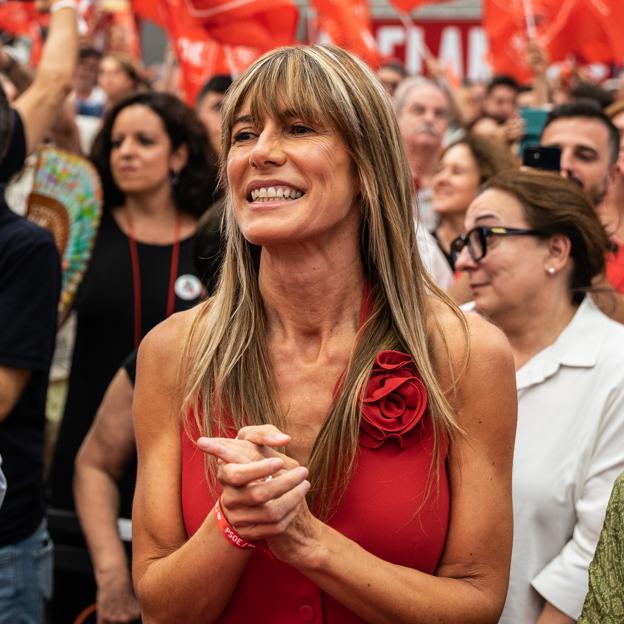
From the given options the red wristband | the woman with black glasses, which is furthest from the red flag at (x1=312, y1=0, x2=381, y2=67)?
the red wristband

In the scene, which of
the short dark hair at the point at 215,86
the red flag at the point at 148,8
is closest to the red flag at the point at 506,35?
the red flag at the point at 148,8

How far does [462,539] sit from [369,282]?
58 centimetres

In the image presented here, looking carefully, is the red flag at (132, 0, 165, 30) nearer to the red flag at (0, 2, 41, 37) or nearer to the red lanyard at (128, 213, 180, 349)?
the red flag at (0, 2, 41, 37)

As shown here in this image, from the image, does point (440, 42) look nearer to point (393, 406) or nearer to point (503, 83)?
point (503, 83)

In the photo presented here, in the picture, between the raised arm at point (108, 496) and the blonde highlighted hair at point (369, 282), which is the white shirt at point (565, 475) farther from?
the raised arm at point (108, 496)

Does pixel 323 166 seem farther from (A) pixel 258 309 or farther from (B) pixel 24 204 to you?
(B) pixel 24 204

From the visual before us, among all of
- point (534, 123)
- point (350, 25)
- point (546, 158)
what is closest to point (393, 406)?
point (546, 158)

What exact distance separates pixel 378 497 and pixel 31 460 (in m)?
1.48

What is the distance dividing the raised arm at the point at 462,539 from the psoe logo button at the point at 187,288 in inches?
97.0

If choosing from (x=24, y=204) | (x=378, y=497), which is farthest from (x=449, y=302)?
(x=24, y=204)

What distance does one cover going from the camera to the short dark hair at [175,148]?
205 inches

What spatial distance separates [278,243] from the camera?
237cm

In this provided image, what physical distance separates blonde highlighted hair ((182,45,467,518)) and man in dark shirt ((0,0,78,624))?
2.99 feet

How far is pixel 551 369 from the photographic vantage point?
3.28 m
